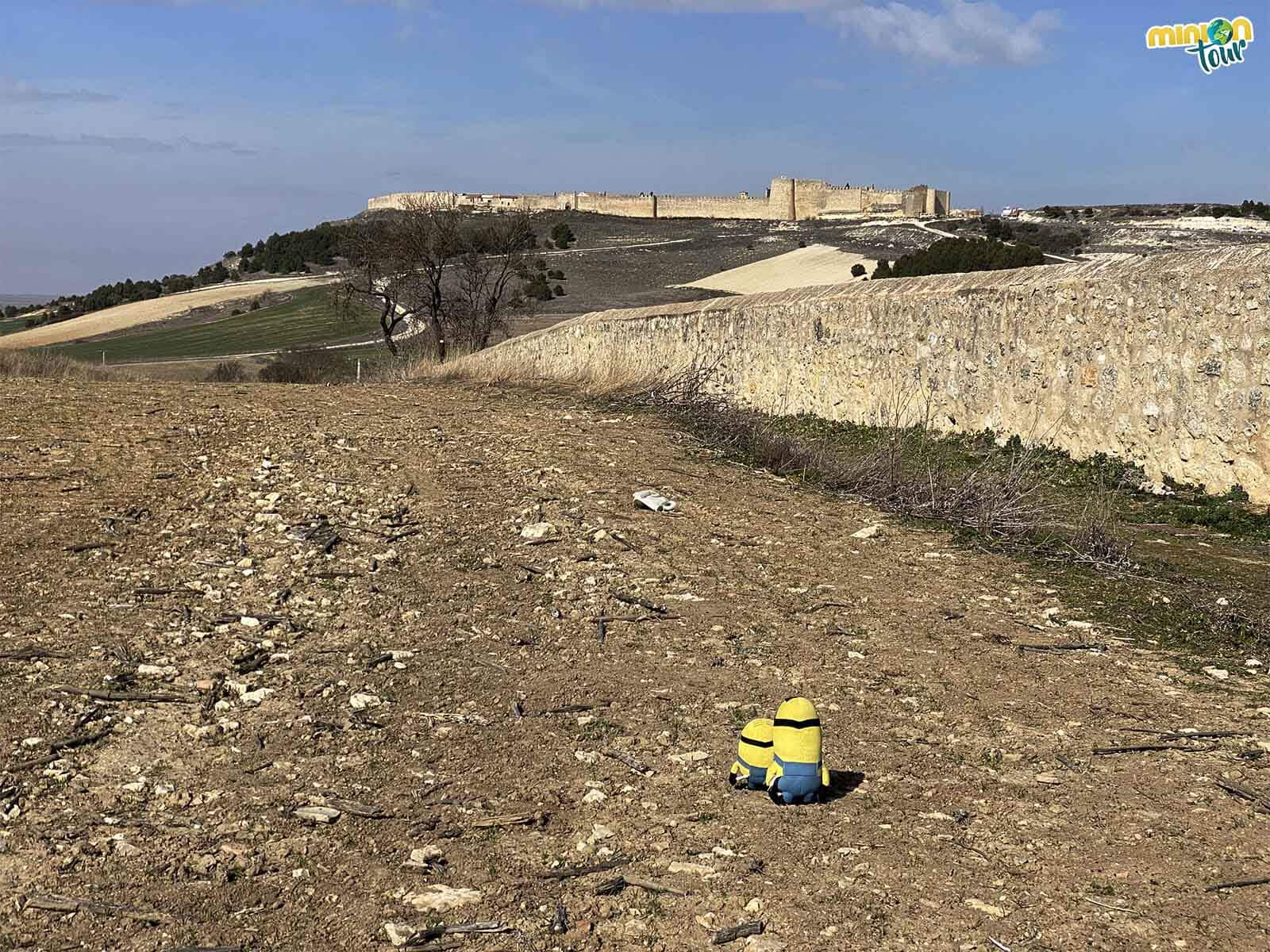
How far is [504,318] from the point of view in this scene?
36.8 m

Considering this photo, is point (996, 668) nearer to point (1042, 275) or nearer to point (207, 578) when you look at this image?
point (207, 578)

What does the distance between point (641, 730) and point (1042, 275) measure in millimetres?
6012

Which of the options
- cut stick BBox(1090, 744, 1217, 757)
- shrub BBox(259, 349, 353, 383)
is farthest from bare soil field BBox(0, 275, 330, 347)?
cut stick BBox(1090, 744, 1217, 757)

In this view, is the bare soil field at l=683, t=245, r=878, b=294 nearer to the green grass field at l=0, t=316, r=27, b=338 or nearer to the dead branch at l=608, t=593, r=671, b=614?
the dead branch at l=608, t=593, r=671, b=614

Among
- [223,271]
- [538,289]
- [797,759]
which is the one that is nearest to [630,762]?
[797,759]

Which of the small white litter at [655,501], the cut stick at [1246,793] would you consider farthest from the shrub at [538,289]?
the cut stick at [1246,793]

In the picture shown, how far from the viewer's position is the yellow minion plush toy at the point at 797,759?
3.47 m

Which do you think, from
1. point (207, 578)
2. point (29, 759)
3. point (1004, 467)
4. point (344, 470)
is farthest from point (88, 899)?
point (1004, 467)

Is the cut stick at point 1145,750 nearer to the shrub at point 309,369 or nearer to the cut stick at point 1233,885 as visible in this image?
the cut stick at point 1233,885

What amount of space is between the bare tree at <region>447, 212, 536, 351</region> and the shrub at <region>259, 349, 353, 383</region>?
3246mm

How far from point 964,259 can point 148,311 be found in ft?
179

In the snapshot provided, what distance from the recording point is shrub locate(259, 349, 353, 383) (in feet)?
79.9

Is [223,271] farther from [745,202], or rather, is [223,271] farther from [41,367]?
[41,367]

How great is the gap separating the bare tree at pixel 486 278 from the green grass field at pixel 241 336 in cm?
1462
